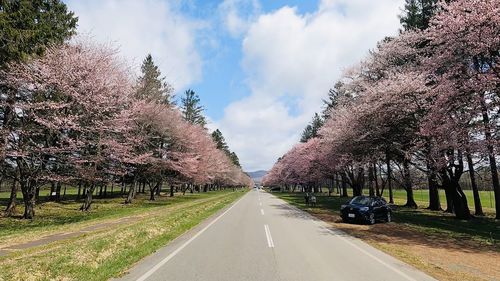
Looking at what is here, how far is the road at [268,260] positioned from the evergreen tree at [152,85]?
95.4 feet

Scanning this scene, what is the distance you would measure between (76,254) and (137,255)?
1.59 metres

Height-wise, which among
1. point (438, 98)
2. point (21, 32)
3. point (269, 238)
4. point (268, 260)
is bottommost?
point (268, 260)

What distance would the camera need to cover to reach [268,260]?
9523 millimetres

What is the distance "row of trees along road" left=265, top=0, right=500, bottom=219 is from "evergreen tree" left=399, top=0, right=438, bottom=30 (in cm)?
9

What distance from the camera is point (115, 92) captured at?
27.5 meters

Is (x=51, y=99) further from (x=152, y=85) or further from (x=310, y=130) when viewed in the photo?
Result: (x=310, y=130)

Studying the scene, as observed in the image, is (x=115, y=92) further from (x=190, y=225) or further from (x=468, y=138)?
(x=468, y=138)

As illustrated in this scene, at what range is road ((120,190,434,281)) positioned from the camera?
788 cm

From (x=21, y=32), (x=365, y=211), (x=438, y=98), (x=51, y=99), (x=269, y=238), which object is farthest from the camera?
(x=51, y=99)

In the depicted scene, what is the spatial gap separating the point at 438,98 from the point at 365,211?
7081mm

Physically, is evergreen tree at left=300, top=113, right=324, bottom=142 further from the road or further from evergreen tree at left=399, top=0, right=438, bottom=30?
the road

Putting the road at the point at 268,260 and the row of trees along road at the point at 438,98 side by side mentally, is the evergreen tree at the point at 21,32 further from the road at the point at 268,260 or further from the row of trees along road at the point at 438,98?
the row of trees along road at the point at 438,98

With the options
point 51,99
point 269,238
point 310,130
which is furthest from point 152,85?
point 310,130

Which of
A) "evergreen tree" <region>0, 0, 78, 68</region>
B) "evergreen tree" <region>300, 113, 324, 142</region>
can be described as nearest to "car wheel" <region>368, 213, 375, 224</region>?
"evergreen tree" <region>0, 0, 78, 68</region>
